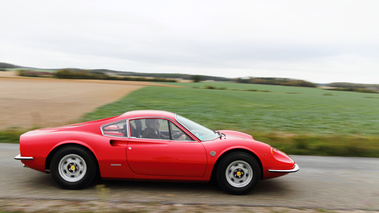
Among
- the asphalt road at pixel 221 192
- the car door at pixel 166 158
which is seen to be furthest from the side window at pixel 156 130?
the asphalt road at pixel 221 192

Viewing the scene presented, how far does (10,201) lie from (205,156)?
2.64 m

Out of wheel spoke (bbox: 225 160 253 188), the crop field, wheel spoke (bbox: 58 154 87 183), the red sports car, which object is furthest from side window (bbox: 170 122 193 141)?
the crop field

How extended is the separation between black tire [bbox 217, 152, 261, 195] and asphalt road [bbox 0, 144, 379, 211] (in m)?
0.13

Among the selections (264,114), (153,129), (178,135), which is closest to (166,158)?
(178,135)

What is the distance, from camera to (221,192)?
475cm

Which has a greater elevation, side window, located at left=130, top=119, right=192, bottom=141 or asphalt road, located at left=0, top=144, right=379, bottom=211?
side window, located at left=130, top=119, right=192, bottom=141

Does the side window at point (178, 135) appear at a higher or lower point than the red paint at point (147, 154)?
higher

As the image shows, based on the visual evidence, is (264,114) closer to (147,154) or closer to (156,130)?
(156,130)

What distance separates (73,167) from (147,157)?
111cm

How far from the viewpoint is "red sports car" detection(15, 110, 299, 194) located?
15.0 feet

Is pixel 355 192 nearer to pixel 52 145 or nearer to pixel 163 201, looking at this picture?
pixel 163 201

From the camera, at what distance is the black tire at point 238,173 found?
462cm

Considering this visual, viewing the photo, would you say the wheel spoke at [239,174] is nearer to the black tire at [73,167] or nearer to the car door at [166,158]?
the car door at [166,158]

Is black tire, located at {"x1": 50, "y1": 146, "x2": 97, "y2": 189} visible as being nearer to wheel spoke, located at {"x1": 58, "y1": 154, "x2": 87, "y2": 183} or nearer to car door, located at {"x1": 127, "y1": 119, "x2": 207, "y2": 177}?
wheel spoke, located at {"x1": 58, "y1": 154, "x2": 87, "y2": 183}
